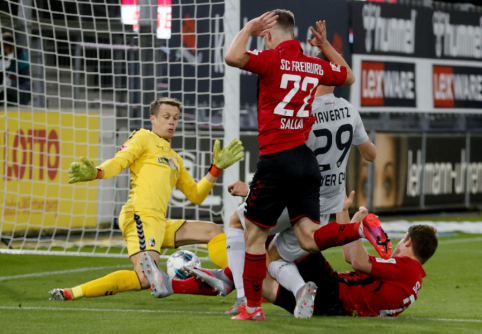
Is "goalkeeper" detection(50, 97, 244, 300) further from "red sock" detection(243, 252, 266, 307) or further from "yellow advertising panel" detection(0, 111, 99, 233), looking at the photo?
"yellow advertising panel" detection(0, 111, 99, 233)

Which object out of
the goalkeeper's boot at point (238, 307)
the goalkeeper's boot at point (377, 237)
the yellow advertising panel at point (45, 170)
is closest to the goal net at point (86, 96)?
the yellow advertising panel at point (45, 170)

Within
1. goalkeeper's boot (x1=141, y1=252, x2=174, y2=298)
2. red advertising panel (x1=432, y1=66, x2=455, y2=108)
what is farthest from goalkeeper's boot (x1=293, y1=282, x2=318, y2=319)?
red advertising panel (x1=432, y1=66, x2=455, y2=108)

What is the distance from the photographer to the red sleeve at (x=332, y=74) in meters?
3.73

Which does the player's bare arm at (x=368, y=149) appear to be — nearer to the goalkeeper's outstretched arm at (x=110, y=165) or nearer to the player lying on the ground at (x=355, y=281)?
the player lying on the ground at (x=355, y=281)

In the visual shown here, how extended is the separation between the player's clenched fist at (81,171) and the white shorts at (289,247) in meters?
1.15

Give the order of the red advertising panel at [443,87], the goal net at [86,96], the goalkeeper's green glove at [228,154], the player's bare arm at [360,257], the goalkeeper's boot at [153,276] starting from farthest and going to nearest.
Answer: the red advertising panel at [443,87] → the goal net at [86,96] → the goalkeeper's green glove at [228,154] → the goalkeeper's boot at [153,276] → the player's bare arm at [360,257]

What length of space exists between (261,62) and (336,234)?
0.92 metres

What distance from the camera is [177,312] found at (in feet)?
13.0

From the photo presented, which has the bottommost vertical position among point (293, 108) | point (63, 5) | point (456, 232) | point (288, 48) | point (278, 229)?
point (456, 232)

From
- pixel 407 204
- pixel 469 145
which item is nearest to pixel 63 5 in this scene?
pixel 407 204

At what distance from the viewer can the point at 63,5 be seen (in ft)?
22.9

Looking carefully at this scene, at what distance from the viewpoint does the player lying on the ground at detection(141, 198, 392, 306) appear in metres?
3.32

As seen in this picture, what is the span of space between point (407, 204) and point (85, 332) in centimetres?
686

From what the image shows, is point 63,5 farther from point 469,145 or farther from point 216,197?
point 469,145
